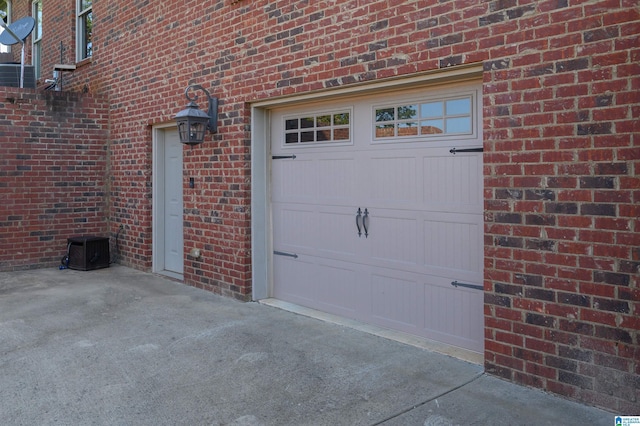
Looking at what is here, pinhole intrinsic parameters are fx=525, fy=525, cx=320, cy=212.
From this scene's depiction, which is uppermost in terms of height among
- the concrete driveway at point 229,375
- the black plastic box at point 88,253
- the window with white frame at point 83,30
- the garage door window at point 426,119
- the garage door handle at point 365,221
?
the window with white frame at point 83,30

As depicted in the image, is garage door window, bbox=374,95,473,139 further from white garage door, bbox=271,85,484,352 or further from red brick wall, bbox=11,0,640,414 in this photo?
red brick wall, bbox=11,0,640,414

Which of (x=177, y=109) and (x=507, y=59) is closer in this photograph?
(x=507, y=59)

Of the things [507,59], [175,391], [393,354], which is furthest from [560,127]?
[175,391]

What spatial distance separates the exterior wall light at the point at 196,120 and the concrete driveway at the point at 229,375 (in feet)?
6.49

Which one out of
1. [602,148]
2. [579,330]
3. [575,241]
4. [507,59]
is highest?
[507,59]

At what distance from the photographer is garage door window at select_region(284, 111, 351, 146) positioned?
5184mm

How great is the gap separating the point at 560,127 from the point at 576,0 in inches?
30.9

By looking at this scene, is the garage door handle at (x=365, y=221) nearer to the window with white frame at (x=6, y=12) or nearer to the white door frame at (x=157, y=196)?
the white door frame at (x=157, y=196)

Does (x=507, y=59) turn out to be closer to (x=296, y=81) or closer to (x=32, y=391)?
(x=296, y=81)

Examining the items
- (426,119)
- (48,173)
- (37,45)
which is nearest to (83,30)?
(37,45)

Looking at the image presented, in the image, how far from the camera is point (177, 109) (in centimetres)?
686

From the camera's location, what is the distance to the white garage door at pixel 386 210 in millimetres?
4227

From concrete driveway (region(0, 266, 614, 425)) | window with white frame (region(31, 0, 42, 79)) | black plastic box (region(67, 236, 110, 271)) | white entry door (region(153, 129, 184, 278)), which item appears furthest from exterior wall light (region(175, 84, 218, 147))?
window with white frame (region(31, 0, 42, 79))

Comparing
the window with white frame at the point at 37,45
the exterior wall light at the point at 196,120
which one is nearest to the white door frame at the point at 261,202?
the exterior wall light at the point at 196,120
